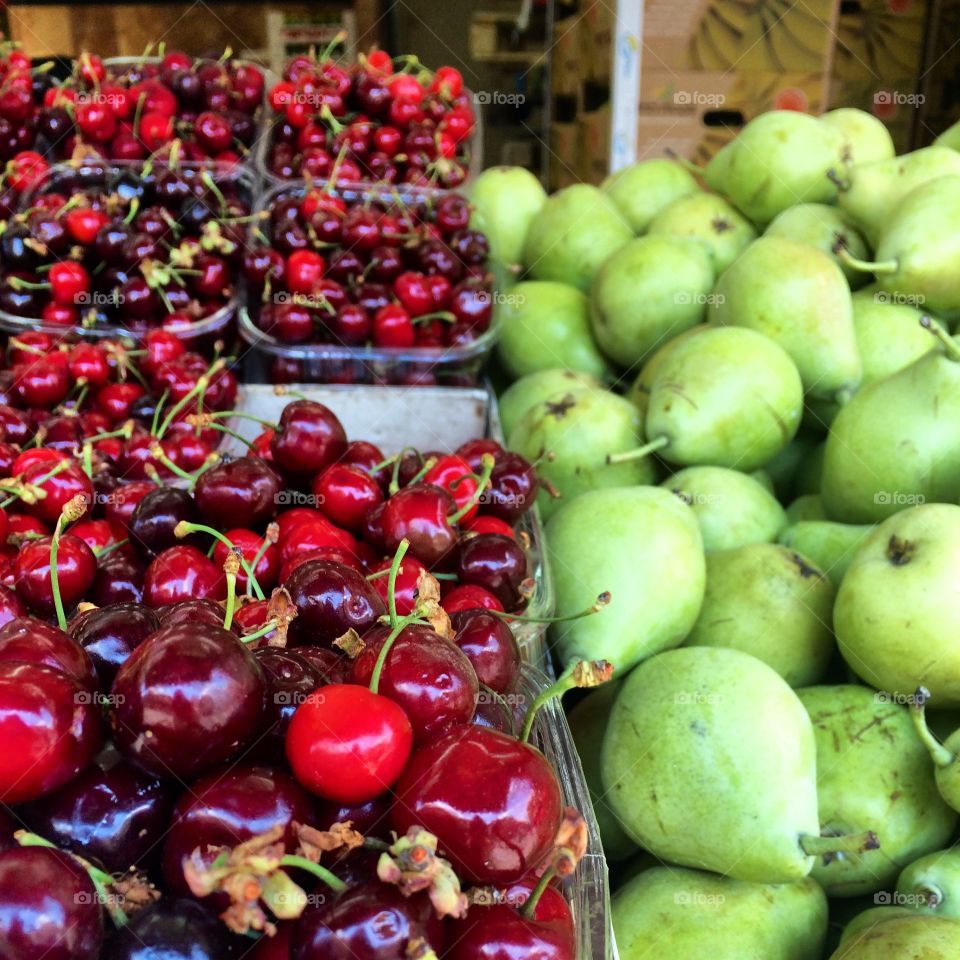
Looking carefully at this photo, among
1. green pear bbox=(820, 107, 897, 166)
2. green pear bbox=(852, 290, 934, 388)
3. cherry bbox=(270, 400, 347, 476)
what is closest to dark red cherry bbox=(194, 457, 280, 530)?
cherry bbox=(270, 400, 347, 476)

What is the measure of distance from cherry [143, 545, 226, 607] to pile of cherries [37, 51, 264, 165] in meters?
1.48

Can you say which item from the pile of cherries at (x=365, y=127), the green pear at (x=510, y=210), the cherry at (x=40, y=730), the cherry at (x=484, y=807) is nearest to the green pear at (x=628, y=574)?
the cherry at (x=484, y=807)

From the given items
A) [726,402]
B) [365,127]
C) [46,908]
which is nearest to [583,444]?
[726,402]

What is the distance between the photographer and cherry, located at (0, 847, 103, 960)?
498mm

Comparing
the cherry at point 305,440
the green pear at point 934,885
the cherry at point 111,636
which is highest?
the cherry at point 111,636

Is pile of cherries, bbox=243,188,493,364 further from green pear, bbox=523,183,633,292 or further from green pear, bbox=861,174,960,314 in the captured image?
green pear, bbox=861,174,960,314

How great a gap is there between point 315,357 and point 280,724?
125 centimetres

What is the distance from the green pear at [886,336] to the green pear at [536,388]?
0.48 m

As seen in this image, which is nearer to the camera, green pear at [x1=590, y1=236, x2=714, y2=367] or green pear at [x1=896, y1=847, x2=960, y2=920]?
green pear at [x1=896, y1=847, x2=960, y2=920]

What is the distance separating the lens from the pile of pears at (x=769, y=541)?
987 millimetres

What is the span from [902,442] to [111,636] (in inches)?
42.2

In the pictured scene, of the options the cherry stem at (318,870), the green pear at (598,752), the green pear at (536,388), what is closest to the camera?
the cherry stem at (318,870)

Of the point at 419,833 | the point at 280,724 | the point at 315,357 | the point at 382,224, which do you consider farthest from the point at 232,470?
the point at 382,224

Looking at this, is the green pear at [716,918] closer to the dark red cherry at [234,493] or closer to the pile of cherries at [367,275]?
the dark red cherry at [234,493]
